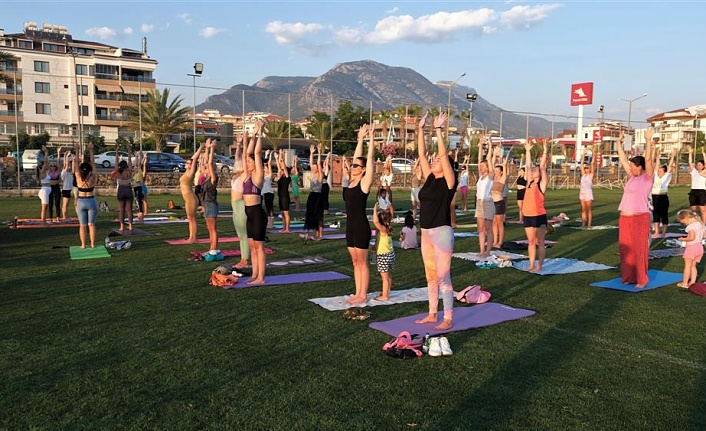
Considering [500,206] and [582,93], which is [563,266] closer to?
[500,206]

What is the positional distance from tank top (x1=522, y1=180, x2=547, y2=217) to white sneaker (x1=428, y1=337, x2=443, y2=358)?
4.87 metres

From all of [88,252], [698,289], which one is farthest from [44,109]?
[698,289]

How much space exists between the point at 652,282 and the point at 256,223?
6340 mm

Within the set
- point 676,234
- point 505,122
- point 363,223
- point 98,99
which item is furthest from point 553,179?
point 98,99

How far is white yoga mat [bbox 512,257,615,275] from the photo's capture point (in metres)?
9.82

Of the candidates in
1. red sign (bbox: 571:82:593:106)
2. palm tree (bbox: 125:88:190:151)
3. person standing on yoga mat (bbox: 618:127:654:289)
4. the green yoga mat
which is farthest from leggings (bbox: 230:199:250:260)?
red sign (bbox: 571:82:593:106)

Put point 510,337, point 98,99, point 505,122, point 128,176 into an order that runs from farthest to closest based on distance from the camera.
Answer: point 98,99
point 505,122
point 128,176
point 510,337

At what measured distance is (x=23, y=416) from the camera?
392 centimetres

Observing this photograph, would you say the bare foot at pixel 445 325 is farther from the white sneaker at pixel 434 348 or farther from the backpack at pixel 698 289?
the backpack at pixel 698 289

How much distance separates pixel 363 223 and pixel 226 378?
10.2 ft

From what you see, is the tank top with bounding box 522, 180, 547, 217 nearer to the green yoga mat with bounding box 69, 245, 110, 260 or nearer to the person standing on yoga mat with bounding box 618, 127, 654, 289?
the person standing on yoga mat with bounding box 618, 127, 654, 289

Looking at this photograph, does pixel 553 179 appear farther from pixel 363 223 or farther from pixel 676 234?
pixel 363 223

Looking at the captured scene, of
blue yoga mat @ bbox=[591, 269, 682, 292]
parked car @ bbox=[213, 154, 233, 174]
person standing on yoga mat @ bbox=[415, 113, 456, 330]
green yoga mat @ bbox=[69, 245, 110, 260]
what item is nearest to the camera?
person standing on yoga mat @ bbox=[415, 113, 456, 330]

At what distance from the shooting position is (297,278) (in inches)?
348
